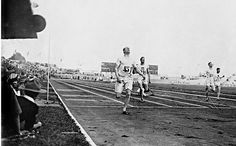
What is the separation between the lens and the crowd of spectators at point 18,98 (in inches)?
125

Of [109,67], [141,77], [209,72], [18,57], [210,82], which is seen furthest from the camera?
[210,82]

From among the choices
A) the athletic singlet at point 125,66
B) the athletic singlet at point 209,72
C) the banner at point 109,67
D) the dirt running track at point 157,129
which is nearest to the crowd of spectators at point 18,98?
the dirt running track at point 157,129

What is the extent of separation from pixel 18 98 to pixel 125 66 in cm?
277

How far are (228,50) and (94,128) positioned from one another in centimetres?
295

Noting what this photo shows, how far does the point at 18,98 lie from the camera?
3.55 metres

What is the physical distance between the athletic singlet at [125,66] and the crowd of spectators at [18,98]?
6.28ft

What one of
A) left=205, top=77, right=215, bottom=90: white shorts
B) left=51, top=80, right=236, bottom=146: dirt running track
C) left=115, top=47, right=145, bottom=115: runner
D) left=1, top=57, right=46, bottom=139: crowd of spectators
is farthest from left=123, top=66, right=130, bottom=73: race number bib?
left=205, top=77, right=215, bottom=90: white shorts

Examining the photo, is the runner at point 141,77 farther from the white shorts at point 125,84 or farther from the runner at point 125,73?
the white shorts at point 125,84

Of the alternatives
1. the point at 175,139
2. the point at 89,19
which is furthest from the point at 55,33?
the point at 175,139

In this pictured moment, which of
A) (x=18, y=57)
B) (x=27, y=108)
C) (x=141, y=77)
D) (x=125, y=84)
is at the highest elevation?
(x=18, y=57)

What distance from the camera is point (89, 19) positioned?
4566mm

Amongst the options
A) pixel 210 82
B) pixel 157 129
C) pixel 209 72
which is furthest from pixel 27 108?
pixel 210 82

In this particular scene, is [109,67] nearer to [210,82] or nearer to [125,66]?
[125,66]

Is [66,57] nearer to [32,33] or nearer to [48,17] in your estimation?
[48,17]
